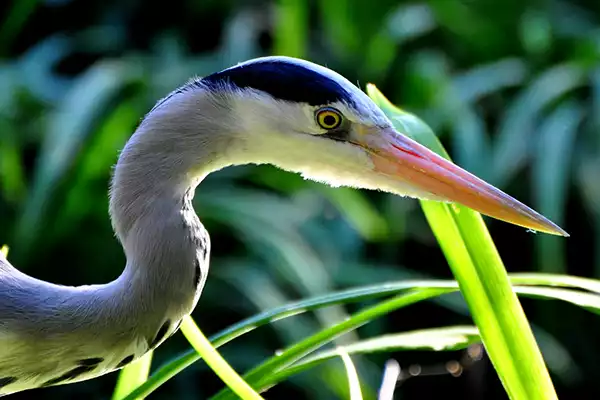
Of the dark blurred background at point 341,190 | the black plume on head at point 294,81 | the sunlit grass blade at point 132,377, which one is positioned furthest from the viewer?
the dark blurred background at point 341,190

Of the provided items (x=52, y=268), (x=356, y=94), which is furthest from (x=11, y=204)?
(x=356, y=94)

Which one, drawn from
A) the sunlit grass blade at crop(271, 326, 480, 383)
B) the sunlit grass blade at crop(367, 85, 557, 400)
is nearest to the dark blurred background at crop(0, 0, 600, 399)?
the sunlit grass blade at crop(271, 326, 480, 383)

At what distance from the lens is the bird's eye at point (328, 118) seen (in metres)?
0.65

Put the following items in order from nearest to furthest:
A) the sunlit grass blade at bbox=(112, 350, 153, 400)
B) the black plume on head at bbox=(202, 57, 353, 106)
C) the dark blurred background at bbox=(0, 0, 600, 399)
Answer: the black plume on head at bbox=(202, 57, 353, 106), the sunlit grass blade at bbox=(112, 350, 153, 400), the dark blurred background at bbox=(0, 0, 600, 399)

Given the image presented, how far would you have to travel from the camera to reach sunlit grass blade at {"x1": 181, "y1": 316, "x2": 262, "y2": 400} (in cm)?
66

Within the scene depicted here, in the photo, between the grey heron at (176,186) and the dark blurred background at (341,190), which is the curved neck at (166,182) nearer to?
the grey heron at (176,186)

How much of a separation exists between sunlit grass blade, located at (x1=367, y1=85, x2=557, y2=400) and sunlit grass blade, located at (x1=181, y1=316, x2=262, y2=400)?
0.57 ft

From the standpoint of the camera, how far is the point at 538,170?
65.4 inches

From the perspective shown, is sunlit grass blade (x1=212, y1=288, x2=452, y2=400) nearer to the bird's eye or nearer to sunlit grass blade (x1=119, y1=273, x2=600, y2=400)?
sunlit grass blade (x1=119, y1=273, x2=600, y2=400)

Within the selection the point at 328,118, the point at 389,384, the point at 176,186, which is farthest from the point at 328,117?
the point at 389,384

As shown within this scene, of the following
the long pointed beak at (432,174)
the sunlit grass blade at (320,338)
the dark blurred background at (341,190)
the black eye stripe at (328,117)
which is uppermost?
the dark blurred background at (341,190)

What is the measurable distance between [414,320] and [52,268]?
0.69 m

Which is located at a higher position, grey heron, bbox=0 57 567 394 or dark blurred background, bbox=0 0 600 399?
dark blurred background, bbox=0 0 600 399

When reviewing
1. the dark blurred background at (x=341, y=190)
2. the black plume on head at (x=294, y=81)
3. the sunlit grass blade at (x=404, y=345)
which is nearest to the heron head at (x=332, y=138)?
the black plume on head at (x=294, y=81)
